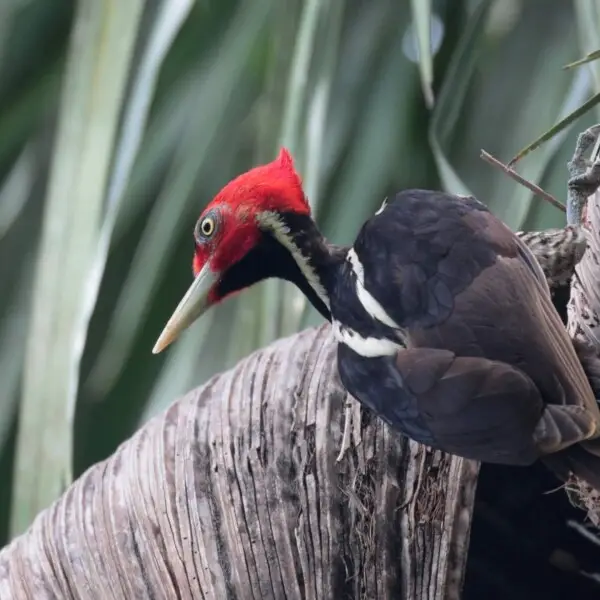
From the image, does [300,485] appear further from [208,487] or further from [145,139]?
[145,139]

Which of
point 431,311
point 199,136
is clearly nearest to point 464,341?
point 431,311

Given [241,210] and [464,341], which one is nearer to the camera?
[464,341]

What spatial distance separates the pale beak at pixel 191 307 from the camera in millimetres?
509

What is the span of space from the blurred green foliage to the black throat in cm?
6

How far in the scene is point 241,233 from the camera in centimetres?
52

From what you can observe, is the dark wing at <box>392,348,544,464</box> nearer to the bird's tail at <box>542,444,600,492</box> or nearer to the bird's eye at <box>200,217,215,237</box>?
the bird's tail at <box>542,444,600,492</box>

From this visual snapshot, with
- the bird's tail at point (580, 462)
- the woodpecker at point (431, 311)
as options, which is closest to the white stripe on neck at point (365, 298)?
the woodpecker at point (431, 311)

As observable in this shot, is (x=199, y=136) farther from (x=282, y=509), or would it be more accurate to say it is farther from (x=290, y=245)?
(x=282, y=509)

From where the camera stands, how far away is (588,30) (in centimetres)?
56

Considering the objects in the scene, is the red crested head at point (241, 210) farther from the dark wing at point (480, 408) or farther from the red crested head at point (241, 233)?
the dark wing at point (480, 408)

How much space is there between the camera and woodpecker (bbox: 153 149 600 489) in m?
0.36

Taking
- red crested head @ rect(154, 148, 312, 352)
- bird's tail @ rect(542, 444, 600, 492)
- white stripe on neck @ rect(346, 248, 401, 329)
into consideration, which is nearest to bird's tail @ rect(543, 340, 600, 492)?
bird's tail @ rect(542, 444, 600, 492)

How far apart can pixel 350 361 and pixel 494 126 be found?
0.40 metres

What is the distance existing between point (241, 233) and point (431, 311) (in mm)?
150
